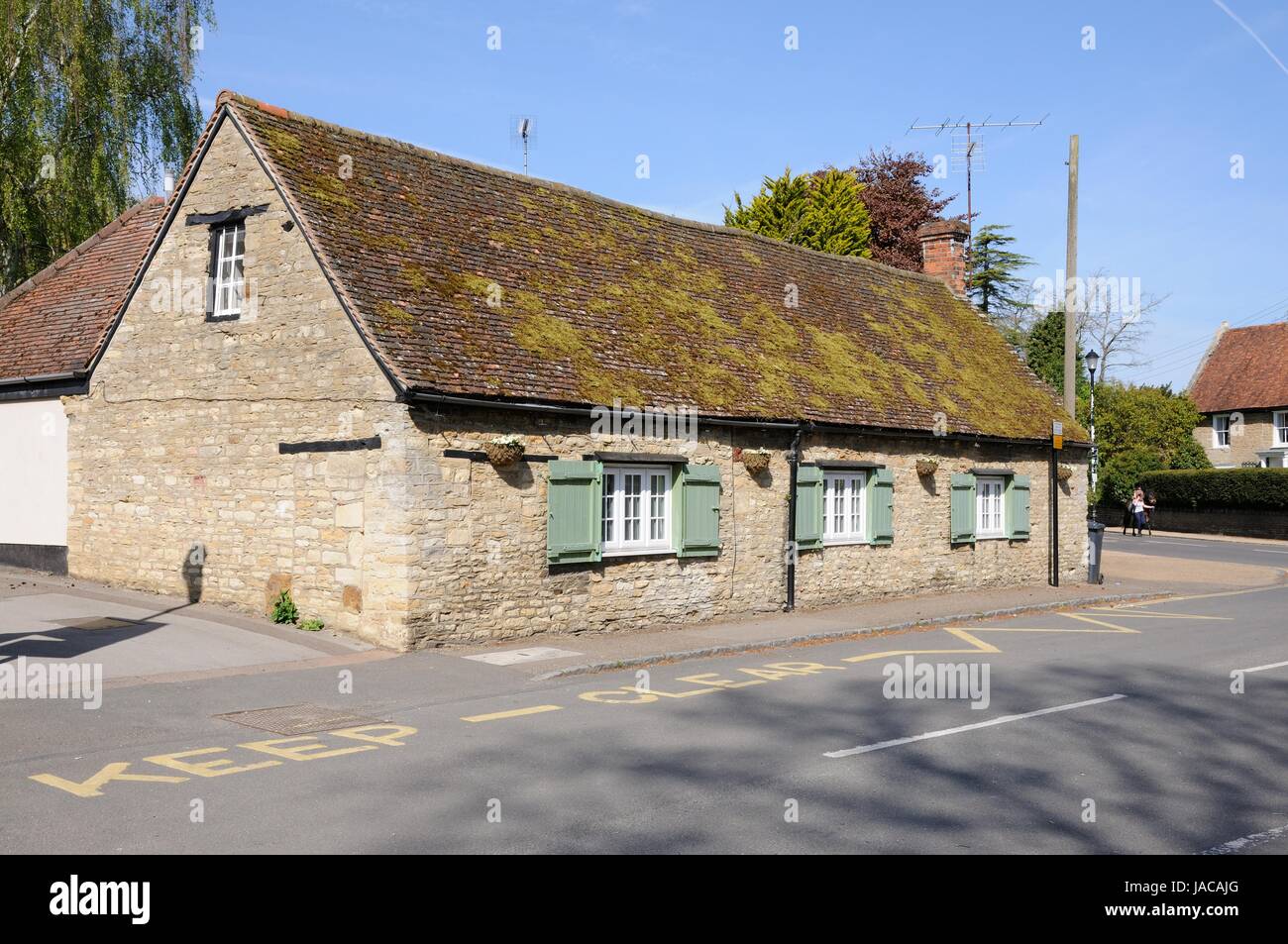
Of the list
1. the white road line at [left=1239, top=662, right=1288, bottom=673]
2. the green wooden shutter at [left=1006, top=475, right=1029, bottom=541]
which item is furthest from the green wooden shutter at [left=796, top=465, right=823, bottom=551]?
the white road line at [left=1239, top=662, right=1288, bottom=673]

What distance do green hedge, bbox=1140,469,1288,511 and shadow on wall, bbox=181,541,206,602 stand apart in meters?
40.6

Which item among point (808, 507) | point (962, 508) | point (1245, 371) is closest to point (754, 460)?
point (808, 507)

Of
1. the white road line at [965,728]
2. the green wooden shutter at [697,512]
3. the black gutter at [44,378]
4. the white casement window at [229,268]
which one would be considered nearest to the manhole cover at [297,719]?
the white road line at [965,728]

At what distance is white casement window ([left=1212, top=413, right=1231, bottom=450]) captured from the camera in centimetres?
5725

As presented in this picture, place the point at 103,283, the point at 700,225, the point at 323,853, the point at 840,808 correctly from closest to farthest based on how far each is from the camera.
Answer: the point at 323,853 → the point at 840,808 → the point at 103,283 → the point at 700,225

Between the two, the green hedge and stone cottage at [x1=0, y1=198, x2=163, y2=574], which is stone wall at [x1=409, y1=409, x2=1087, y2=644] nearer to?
stone cottage at [x1=0, y1=198, x2=163, y2=574]

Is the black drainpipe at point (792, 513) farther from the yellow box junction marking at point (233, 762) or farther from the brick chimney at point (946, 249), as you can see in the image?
the brick chimney at point (946, 249)

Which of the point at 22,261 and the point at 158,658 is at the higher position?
the point at 22,261

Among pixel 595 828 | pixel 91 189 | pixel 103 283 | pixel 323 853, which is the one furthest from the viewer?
pixel 91 189
